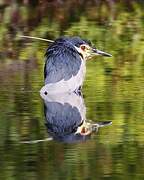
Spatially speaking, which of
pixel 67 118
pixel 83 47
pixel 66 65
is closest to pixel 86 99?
pixel 66 65

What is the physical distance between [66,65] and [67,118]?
3.08 feet

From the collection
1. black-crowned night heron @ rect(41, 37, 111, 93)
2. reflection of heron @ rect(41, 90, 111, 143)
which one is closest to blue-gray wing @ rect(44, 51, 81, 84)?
black-crowned night heron @ rect(41, 37, 111, 93)

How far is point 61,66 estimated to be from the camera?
604 cm

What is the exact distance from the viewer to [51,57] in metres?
6.13

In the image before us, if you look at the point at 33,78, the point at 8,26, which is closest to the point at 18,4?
the point at 8,26

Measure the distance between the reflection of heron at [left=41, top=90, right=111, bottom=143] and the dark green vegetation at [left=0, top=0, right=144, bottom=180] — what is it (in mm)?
58

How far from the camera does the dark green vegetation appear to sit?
13.4 ft

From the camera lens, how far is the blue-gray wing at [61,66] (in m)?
5.99

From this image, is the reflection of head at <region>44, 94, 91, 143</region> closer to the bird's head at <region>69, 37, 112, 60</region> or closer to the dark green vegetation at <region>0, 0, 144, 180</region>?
the dark green vegetation at <region>0, 0, 144, 180</region>

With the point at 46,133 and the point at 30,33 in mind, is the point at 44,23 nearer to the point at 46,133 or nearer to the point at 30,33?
the point at 30,33

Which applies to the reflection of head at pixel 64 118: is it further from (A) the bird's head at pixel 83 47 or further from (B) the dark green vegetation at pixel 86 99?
(A) the bird's head at pixel 83 47

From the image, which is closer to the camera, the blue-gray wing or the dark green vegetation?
the dark green vegetation

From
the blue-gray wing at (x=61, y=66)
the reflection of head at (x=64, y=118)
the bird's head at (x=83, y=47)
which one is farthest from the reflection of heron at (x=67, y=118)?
the bird's head at (x=83, y=47)

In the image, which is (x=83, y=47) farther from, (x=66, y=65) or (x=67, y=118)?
(x=67, y=118)
